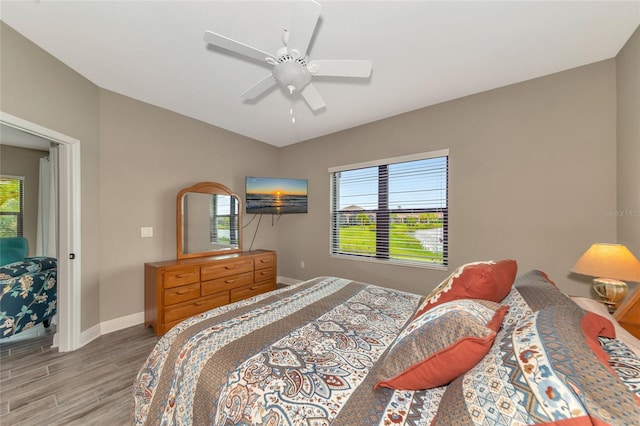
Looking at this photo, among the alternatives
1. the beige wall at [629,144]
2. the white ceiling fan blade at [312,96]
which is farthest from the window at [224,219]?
the beige wall at [629,144]

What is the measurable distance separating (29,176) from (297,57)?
5.31 metres

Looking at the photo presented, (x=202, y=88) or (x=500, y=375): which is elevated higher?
(x=202, y=88)

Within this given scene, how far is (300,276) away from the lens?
14.6 ft

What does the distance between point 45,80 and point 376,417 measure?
3.44 meters

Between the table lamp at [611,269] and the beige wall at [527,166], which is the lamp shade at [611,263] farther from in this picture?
the beige wall at [527,166]

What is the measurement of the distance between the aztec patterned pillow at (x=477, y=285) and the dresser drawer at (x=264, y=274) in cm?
282

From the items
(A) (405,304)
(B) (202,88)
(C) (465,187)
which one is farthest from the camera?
(C) (465,187)

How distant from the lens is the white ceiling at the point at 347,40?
168cm

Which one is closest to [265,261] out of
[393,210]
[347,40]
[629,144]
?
[393,210]

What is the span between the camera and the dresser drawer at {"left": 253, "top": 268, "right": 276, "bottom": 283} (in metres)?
3.68

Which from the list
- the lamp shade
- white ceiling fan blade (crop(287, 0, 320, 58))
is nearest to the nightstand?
the lamp shade

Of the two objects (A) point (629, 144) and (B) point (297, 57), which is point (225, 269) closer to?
(B) point (297, 57)

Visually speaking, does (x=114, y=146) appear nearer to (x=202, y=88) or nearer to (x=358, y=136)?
(x=202, y=88)

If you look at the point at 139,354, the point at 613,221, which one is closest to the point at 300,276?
the point at 139,354
